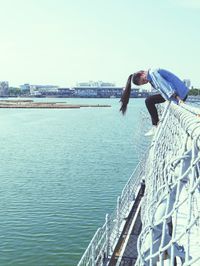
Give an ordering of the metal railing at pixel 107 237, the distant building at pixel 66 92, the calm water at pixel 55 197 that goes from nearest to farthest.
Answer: the metal railing at pixel 107 237 < the calm water at pixel 55 197 < the distant building at pixel 66 92

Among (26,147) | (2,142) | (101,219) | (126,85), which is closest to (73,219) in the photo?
(101,219)

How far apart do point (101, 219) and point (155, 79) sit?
11.1 metres

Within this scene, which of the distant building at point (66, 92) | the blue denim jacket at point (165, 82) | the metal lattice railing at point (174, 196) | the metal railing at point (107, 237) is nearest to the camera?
the metal lattice railing at point (174, 196)

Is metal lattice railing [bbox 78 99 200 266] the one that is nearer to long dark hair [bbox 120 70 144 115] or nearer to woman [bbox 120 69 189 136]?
woman [bbox 120 69 189 136]

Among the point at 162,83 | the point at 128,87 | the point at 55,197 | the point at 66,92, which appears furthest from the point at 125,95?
the point at 66,92

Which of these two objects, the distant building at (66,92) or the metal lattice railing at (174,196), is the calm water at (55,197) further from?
the distant building at (66,92)

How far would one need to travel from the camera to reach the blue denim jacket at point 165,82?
3854 mm

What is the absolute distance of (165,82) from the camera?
389 cm

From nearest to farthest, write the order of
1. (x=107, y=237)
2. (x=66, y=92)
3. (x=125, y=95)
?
(x=125, y=95), (x=107, y=237), (x=66, y=92)

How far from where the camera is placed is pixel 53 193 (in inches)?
701

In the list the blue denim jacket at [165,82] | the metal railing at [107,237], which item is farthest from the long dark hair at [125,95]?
the metal railing at [107,237]

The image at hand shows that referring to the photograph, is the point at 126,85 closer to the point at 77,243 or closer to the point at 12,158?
the point at 77,243

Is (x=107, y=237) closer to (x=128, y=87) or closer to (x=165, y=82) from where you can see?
(x=128, y=87)

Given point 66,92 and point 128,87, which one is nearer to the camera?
point 128,87
